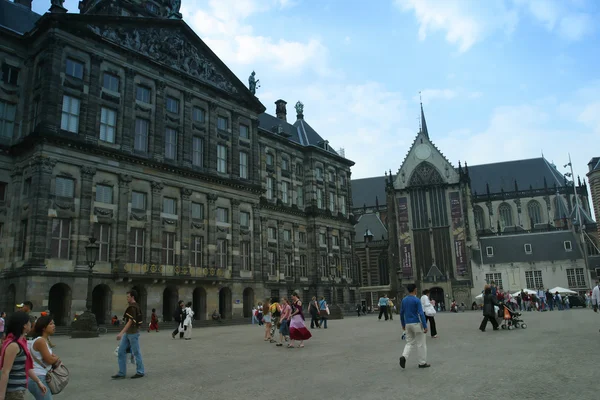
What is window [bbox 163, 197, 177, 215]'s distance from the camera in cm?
3894

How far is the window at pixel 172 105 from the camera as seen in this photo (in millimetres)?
40716

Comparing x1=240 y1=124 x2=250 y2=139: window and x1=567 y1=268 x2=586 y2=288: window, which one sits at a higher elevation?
x1=240 y1=124 x2=250 y2=139: window

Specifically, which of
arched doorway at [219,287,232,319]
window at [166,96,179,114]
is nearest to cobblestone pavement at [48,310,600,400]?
arched doorway at [219,287,232,319]

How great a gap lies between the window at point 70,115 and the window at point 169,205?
8.59 metres

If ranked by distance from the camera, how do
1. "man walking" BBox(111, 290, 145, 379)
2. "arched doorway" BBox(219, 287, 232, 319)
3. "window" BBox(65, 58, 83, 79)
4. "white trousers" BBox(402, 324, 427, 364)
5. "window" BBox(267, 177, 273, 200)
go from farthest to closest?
"window" BBox(267, 177, 273, 200), "arched doorway" BBox(219, 287, 232, 319), "window" BBox(65, 58, 83, 79), "man walking" BBox(111, 290, 145, 379), "white trousers" BBox(402, 324, 427, 364)

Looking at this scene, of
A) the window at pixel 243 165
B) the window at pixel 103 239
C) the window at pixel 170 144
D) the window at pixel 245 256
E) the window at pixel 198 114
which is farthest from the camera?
the window at pixel 243 165

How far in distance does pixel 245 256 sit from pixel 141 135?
572 inches

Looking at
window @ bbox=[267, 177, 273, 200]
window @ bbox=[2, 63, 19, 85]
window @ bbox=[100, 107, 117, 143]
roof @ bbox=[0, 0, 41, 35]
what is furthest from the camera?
window @ bbox=[267, 177, 273, 200]

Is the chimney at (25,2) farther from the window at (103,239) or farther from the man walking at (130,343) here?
the man walking at (130,343)

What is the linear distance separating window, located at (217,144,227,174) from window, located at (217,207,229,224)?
3.51m

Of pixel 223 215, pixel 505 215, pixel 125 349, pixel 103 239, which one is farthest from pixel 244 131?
pixel 505 215

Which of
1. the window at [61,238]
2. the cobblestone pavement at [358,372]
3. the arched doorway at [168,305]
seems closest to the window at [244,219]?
the arched doorway at [168,305]

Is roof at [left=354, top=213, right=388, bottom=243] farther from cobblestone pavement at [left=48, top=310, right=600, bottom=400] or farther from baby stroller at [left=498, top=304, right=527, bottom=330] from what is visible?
cobblestone pavement at [left=48, top=310, right=600, bottom=400]

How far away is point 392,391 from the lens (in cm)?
857
